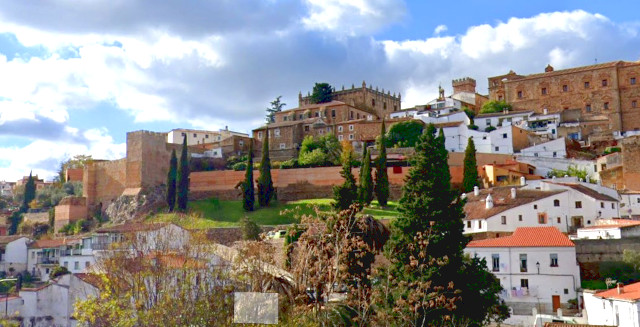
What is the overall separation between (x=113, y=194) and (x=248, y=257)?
4558 cm

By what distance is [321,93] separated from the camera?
7481 centimetres

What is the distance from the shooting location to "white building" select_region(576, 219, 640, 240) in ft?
101

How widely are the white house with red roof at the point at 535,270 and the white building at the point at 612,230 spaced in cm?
251

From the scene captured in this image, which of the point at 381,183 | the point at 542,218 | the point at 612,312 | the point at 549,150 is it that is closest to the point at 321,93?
the point at 549,150

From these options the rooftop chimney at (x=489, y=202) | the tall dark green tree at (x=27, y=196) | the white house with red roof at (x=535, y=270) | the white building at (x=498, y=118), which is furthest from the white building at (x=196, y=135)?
the white house with red roof at (x=535, y=270)

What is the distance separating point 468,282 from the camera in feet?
65.8

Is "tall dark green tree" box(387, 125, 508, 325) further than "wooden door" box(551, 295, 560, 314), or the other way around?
"wooden door" box(551, 295, 560, 314)

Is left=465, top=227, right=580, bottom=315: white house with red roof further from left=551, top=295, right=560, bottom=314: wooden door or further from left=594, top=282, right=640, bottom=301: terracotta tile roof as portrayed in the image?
left=594, top=282, right=640, bottom=301: terracotta tile roof

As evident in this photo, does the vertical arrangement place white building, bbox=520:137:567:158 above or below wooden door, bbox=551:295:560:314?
above

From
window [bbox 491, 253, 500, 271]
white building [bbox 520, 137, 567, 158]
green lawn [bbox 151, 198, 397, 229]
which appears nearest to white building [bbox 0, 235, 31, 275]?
green lawn [bbox 151, 198, 397, 229]

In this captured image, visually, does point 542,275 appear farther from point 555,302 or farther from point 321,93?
point 321,93

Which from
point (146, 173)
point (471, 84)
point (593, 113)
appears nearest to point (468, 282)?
point (146, 173)

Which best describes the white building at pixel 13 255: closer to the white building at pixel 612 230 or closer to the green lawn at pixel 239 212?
the green lawn at pixel 239 212

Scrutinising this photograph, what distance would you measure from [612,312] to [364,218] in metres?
10.8
